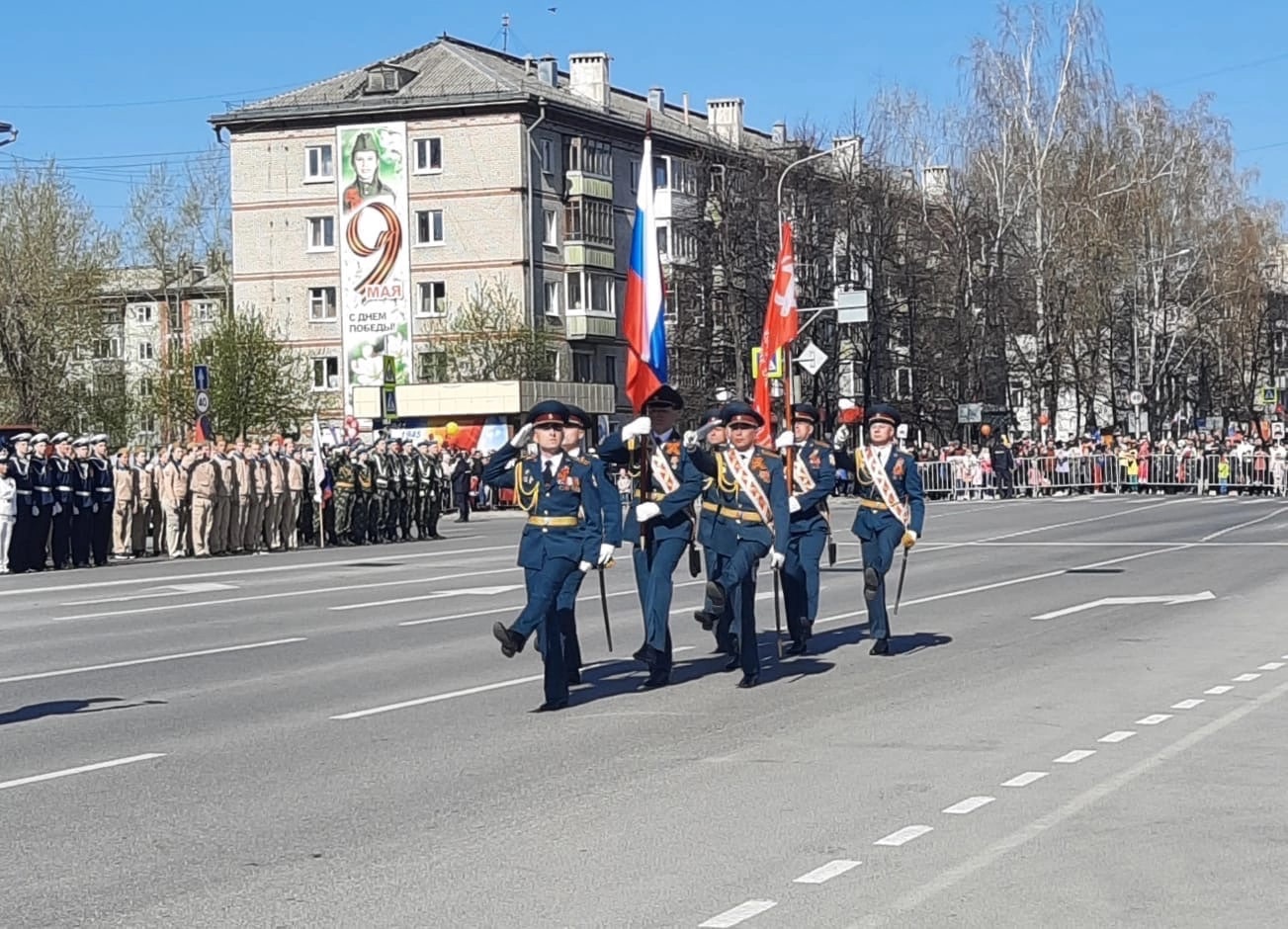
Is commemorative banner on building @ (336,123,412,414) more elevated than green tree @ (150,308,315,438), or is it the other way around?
commemorative banner on building @ (336,123,412,414)

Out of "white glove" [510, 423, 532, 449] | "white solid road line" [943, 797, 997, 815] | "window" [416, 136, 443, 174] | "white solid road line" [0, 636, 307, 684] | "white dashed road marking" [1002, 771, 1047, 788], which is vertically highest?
"window" [416, 136, 443, 174]

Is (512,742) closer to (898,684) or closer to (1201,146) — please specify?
(898,684)

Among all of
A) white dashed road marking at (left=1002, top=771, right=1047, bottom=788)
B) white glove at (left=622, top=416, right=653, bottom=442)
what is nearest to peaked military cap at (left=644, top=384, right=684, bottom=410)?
white glove at (left=622, top=416, right=653, bottom=442)

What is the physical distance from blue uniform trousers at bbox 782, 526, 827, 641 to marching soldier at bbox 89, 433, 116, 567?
16567 mm

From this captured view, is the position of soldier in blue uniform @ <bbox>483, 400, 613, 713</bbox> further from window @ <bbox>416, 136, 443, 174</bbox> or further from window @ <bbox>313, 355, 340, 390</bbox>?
window @ <bbox>313, 355, 340, 390</bbox>

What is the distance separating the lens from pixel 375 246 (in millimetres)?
74250

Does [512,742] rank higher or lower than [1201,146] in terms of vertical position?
lower

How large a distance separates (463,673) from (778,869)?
23.6 feet

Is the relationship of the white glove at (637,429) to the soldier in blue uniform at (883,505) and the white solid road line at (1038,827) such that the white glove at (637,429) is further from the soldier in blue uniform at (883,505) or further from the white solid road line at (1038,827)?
the white solid road line at (1038,827)

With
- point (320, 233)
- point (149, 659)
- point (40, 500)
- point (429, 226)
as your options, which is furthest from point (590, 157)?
point (149, 659)

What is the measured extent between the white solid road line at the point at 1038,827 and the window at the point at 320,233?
66.0m

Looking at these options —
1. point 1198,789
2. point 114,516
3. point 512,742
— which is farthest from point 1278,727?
point 114,516

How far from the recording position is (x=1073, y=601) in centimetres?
2019

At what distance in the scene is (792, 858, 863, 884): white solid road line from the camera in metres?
7.45
